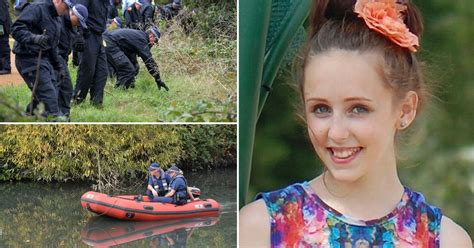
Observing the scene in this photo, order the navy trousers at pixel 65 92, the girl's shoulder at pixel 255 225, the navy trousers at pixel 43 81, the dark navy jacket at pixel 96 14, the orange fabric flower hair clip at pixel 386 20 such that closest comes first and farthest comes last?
the orange fabric flower hair clip at pixel 386 20 < the girl's shoulder at pixel 255 225 < the navy trousers at pixel 43 81 < the navy trousers at pixel 65 92 < the dark navy jacket at pixel 96 14

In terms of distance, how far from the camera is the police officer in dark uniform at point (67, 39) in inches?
97.6

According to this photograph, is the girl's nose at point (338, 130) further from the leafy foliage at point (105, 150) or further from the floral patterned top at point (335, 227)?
the leafy foliage at point (105, 150)

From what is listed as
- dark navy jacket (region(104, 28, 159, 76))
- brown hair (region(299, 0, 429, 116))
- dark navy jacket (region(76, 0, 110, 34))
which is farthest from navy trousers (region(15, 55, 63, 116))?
brown hair (region(299, 0, 429, 116))

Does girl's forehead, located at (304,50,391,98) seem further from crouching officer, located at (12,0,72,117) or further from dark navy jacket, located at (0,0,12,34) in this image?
dark navy jacket, located at (0,0,12,34)

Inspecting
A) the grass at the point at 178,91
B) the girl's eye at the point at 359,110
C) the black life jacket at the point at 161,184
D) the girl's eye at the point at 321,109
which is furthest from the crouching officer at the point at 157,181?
the girl's eye at the point at 359,110

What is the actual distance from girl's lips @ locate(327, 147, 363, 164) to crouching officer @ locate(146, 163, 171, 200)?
0.78 m

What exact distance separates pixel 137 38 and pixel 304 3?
90 cm

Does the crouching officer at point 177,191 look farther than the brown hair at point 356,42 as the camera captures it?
Yes

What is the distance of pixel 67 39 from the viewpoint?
8.65 ft

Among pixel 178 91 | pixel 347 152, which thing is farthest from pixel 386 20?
pixel 178 91

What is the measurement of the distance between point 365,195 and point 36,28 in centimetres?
131

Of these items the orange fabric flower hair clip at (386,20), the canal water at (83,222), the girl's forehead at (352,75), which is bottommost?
the canal water at (83,222)

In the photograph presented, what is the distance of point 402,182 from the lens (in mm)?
2307

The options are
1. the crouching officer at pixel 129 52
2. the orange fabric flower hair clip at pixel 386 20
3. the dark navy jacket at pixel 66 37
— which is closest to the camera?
the orange fabric flower hair clip at pixel 386 20
